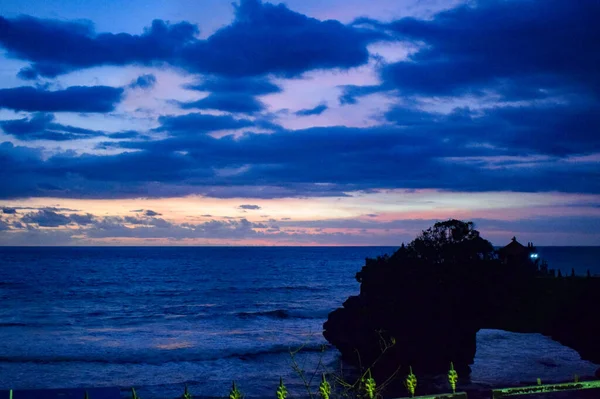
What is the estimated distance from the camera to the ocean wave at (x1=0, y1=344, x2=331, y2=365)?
121ft

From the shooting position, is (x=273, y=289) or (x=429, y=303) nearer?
(x=429, y=303)

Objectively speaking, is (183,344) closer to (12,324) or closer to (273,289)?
(12,324)

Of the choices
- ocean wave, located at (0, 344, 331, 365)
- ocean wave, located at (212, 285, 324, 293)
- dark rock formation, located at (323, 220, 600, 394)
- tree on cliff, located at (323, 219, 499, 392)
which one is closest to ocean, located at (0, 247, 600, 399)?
ocean wave, located at (0, 344, 331, 365)

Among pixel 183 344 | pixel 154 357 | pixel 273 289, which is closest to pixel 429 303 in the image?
pixel 154 357

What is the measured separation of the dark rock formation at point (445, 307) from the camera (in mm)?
32812

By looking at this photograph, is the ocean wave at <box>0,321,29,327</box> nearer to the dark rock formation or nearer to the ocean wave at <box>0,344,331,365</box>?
the ocean wave at <box>0,344,331,365</box>

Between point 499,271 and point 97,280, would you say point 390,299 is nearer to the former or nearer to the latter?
point 499,271

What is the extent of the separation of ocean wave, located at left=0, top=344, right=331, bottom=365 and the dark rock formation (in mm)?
6730

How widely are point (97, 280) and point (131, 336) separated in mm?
64189

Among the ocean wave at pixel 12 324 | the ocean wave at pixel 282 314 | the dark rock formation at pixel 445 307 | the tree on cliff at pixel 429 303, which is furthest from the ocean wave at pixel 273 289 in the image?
the tree on cliff at pixel 429 303

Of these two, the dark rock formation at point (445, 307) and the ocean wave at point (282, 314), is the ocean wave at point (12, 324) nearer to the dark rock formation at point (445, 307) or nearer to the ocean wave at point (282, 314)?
the ocean wave at point (282, 314)

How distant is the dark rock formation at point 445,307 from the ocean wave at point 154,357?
265 inches

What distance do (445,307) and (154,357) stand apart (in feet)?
72.7

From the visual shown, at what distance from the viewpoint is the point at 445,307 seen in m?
32.9
